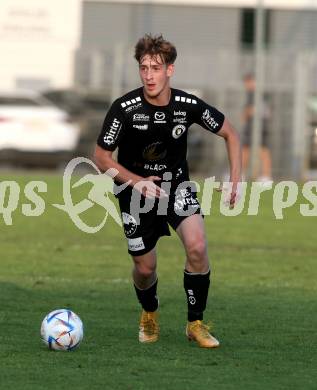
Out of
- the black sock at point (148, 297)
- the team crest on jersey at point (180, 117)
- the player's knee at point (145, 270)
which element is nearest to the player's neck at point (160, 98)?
the team crest on jersey at point (180, 117)

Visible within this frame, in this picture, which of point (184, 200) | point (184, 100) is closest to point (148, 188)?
point (184, 200)

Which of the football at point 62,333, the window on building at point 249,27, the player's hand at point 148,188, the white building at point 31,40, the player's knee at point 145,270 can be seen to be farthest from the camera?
the window on building at point 249,27

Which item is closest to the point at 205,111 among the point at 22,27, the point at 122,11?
the point at 22,27

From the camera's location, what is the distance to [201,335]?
8727 millimetres

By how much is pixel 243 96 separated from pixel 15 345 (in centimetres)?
2155

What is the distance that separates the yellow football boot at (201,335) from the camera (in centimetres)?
867

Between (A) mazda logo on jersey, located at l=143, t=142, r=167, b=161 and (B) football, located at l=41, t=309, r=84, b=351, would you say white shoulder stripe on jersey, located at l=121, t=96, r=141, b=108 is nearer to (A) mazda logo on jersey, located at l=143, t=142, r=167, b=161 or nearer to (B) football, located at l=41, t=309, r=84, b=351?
(A) mazda logo on jersey, located at l=143, t=142, r=167, b=161

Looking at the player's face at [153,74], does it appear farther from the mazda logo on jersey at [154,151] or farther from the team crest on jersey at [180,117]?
the mazda logo on jersey at [154,151]

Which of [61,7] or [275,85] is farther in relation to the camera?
[61,7]

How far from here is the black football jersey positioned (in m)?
8.71

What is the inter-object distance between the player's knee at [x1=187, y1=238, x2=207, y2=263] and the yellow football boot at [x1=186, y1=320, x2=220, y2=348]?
44 cm

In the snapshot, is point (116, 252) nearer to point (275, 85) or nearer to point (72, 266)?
point (72, 266)

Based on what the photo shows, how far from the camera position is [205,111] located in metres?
8.93

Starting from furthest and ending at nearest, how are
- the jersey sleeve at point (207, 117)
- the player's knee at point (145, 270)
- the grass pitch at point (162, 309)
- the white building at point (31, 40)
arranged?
the white building at point (31, 40)
the player's knee at point (145, 270)
the jersey sleeve at point (207, 117)
the grass pitch at point (162, 309)
